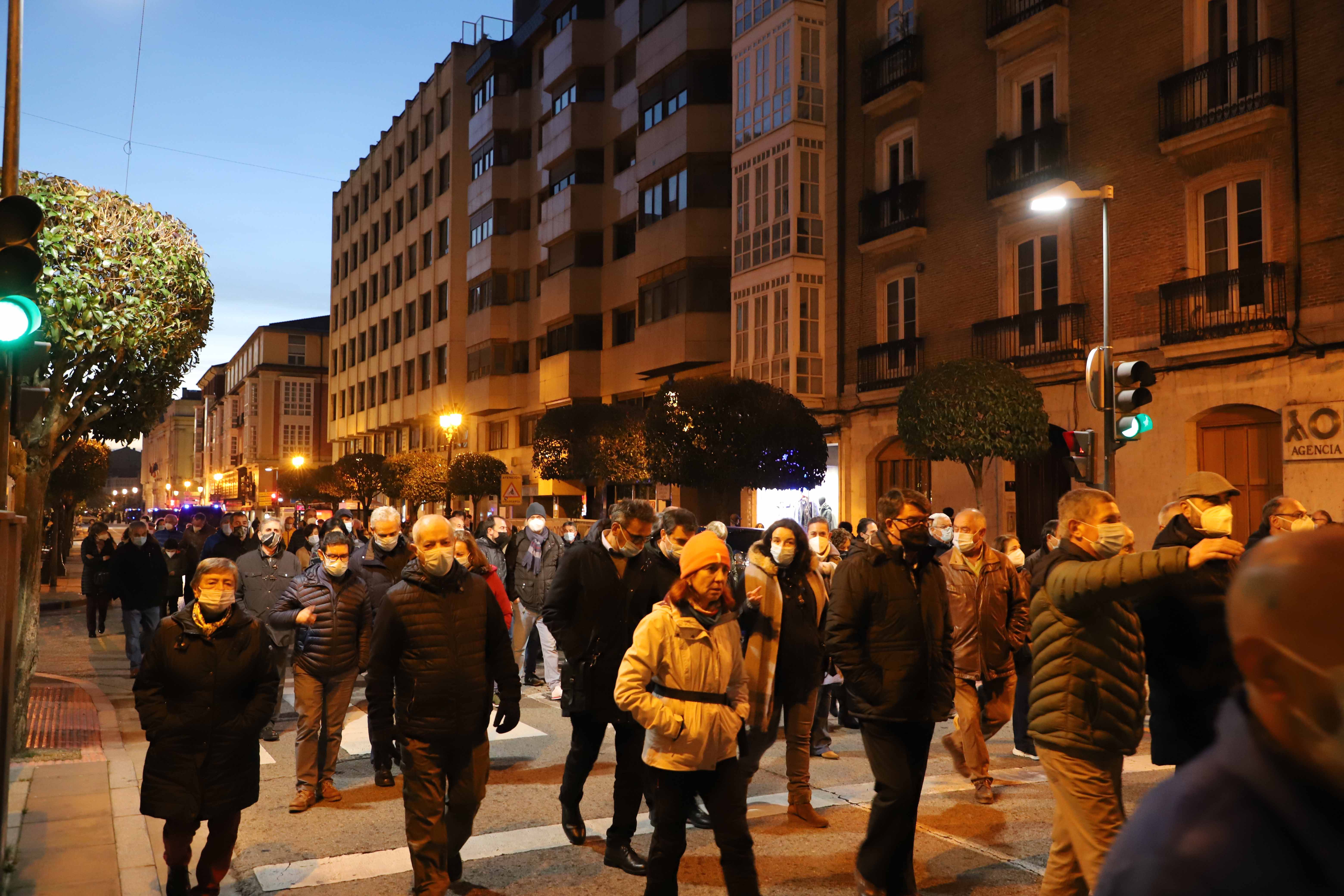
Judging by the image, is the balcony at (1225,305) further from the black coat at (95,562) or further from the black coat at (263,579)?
the black coat at (95,562)

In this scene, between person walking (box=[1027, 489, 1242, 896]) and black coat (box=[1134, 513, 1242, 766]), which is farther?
black coat (box=[1134, 513, 1242, 766])

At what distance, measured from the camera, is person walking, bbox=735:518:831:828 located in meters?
6.30

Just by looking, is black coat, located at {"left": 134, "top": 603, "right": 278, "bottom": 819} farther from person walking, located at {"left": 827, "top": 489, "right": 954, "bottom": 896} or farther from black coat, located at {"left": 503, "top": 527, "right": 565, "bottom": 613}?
black coat, located at {"left": 503, "top": 527, "right": 565, "bottom": 613}

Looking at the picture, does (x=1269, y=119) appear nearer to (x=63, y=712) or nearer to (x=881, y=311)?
(x=881, y=311)

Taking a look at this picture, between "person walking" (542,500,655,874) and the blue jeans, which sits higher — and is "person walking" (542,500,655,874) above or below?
above

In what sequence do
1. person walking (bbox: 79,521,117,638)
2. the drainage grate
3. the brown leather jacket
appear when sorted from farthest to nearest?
1. person walking (bbox: 79,521,117,638)
2. the drainage grate
3. the brown leather jacket

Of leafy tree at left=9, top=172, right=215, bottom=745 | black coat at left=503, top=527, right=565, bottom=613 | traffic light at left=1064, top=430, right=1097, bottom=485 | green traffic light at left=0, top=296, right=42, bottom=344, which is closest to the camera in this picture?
green traffic light at left=0, top=296, right=42, bottom=344

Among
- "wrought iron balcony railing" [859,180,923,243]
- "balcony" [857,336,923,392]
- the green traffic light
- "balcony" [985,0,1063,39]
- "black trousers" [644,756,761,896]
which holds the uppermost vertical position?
"balcony" [985,0,1063,39]

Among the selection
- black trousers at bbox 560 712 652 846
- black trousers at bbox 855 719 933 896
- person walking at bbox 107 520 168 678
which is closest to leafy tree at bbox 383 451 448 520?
person walking at bbox 107 520 168 678

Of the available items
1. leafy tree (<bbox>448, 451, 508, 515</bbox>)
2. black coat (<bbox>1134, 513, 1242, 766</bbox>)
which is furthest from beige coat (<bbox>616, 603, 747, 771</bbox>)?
leafy tree (<bbox>448, 451, 508, 515</bbox>)

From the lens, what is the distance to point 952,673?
547 cm

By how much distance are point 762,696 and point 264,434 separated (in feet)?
338

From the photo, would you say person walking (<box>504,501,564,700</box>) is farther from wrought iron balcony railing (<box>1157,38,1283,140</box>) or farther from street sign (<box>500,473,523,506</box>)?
street sign (<box>500,473,523,506</box>)

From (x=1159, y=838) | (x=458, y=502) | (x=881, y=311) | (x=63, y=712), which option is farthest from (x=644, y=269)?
(x=1159, y=838)
